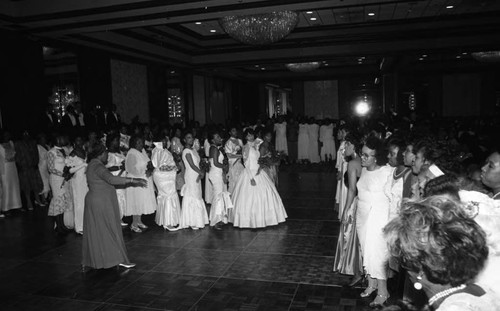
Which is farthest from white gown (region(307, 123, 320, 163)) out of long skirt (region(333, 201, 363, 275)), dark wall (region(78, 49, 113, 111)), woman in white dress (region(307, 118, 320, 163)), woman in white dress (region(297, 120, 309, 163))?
long skirt (region(333, 201, 363, 275))

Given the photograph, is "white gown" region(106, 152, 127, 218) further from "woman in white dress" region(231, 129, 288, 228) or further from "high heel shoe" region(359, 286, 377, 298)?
"high heel shoe" region(359, 286, 377, 298)

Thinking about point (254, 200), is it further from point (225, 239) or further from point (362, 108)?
point (362, 108)

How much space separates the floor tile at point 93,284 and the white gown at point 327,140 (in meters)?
10.4

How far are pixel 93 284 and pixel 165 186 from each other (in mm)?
2288

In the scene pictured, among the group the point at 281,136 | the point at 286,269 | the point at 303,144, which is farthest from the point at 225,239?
the point at 281,136

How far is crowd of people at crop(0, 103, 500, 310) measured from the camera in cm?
141

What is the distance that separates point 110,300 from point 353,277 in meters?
2.44

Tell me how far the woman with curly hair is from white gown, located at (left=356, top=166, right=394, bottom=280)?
2167 mm

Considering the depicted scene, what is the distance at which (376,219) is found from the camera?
11.9 ft

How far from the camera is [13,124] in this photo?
372 inches

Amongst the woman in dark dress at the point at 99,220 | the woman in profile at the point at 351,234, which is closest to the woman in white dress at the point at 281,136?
the woman in dark dress at the point at 99,220

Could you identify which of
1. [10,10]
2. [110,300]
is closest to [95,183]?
[110,300]

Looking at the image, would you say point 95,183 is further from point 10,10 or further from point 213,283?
point 10,10

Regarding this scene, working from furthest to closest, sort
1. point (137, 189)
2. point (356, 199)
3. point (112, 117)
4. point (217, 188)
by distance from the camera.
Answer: point (112, 117), point (137, 189), point (217, 188), point (356, 199)
